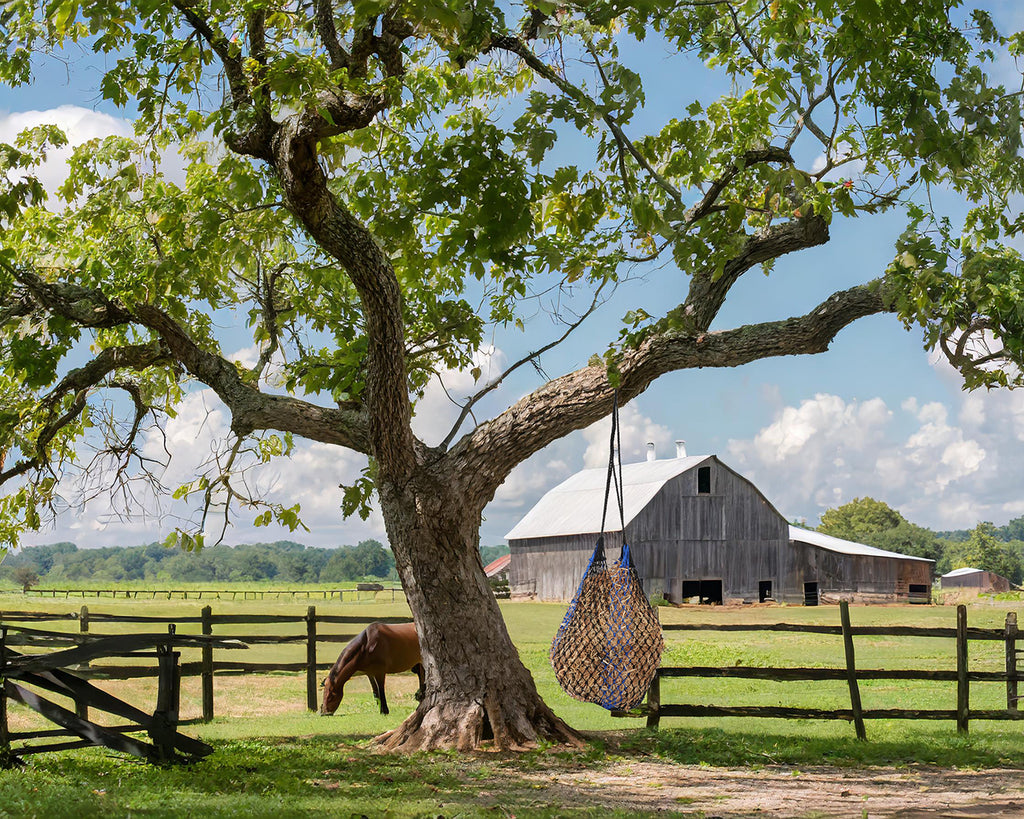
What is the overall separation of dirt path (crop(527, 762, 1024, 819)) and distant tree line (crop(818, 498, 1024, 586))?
9168cm

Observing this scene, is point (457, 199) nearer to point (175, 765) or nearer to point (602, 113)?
point (602, 113)

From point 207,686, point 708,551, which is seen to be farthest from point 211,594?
point 207,686

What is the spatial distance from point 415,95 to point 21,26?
4242mm

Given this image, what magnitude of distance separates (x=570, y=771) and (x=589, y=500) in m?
38.1

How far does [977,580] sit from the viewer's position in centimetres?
7556

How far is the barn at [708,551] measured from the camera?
41.3 metres

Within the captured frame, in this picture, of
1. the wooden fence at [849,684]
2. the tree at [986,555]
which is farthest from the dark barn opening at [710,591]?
the tree at [986,555]

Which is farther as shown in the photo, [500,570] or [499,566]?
[499,566]

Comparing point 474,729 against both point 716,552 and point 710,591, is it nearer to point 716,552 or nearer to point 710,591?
point 716,552

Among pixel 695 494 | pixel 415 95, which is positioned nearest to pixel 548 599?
pixel 695 494

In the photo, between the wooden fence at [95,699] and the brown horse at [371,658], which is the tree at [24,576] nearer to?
the brown horse at [371,658]

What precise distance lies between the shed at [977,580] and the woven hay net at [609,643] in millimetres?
67446

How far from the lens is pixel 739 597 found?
137ft

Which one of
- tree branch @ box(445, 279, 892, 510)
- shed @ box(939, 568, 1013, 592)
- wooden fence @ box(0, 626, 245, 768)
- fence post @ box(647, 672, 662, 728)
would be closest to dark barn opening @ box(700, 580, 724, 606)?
fence post @ box(647, 672, 662, 728)
